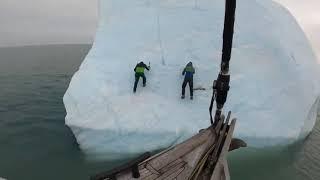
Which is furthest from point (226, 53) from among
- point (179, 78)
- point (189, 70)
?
point (179, 78)

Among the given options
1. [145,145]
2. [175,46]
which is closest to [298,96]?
[175,46]

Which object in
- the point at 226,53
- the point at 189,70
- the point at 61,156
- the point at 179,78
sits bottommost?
the point at 61,156

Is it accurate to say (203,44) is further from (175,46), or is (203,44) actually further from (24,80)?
(24,80)

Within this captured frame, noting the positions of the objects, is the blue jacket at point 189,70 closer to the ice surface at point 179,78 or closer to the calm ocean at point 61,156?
the ice surface at point 179,78

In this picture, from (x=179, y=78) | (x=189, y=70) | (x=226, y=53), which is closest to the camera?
(x=226, y=53)

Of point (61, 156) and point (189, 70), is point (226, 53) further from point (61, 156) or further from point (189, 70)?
point (61, 156)

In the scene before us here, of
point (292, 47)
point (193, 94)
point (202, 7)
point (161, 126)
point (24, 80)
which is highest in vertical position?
point (202, 7)

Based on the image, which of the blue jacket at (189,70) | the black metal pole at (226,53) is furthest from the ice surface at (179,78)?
the black metal pole at (226,53)

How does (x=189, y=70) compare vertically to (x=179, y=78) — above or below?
above
